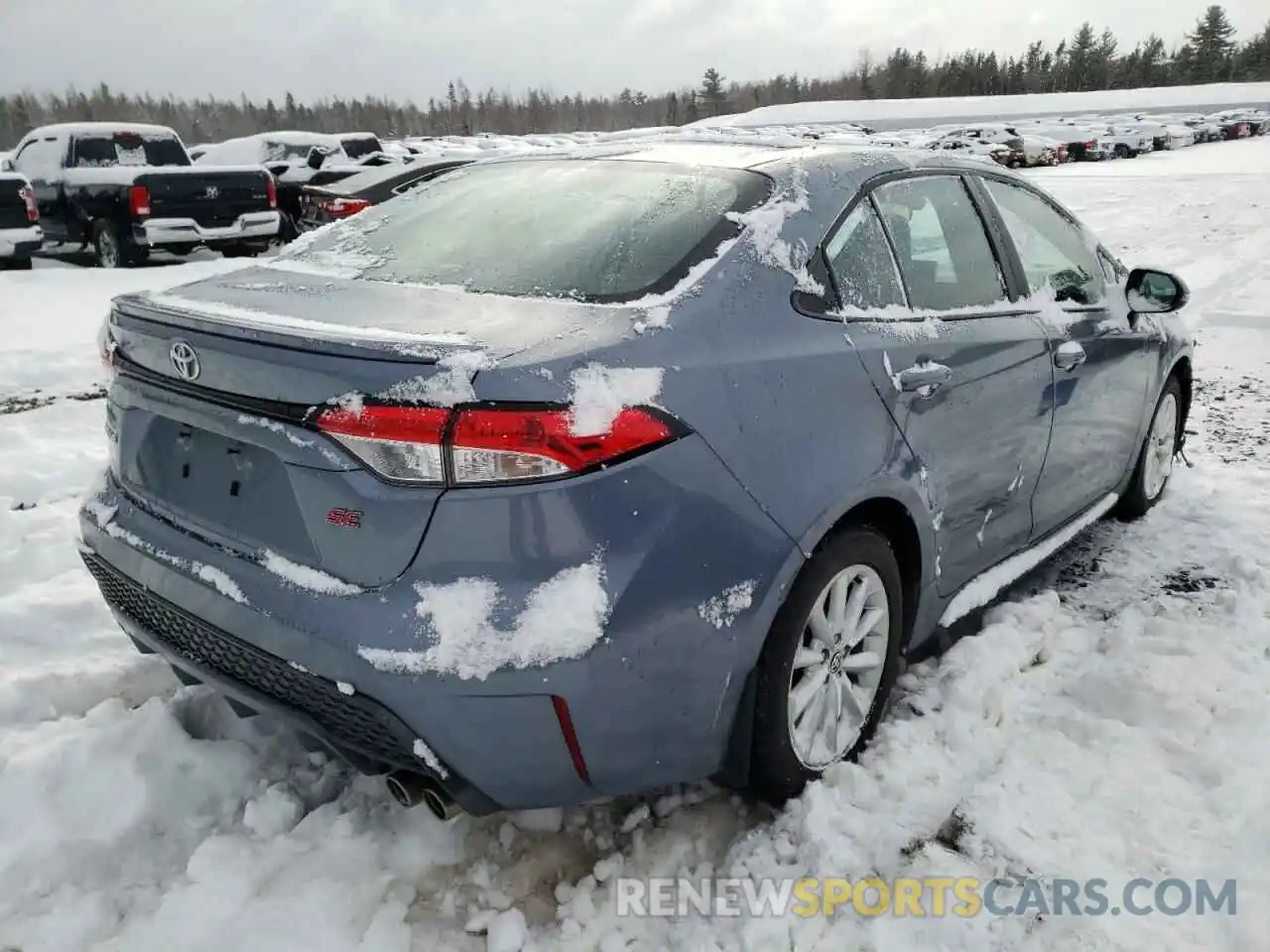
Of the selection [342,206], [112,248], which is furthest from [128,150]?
[342,206]

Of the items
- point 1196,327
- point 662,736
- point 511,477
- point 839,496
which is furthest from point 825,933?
point 1196,327

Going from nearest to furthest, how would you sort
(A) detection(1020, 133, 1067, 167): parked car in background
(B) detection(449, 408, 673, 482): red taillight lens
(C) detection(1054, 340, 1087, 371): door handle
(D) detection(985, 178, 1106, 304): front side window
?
(B) detection(449, 408, 673, 482): red taillight lens, (C) detection(1054, 340, 1087, 371): door handle, (D) detection(985, 178, 1106, 304): front side window, (A) detection(1020, 133, 1067, 167): parked car in background

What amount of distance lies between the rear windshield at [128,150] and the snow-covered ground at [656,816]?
1098cm

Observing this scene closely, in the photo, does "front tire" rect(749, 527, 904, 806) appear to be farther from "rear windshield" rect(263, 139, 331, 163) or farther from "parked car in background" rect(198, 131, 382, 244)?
"rear windshield" rect(263, 139, 331, 163)

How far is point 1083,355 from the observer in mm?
3332

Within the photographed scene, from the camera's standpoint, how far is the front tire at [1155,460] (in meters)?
4.24

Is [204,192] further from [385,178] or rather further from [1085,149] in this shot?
[1085,149]

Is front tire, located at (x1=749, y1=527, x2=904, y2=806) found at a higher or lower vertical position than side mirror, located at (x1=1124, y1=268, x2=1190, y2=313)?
lower

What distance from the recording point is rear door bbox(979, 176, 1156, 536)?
10.7ft

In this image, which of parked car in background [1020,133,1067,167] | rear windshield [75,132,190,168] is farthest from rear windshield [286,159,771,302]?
parked car in background [1020,133,1067,167]

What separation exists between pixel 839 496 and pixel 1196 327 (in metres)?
7.28

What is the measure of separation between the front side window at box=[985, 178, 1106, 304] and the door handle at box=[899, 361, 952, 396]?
0.83 meters

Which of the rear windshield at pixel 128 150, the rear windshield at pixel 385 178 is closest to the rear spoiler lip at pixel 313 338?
the rear windshield at pixel 385 178

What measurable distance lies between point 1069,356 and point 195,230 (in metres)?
10.7
